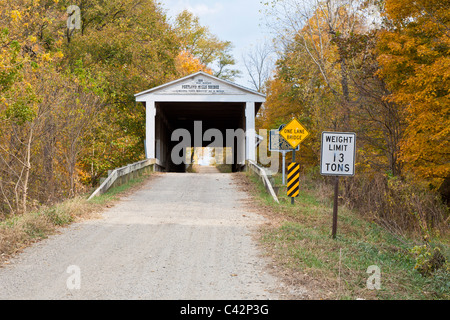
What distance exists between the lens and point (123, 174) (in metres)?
16.1

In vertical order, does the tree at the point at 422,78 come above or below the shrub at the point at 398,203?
above

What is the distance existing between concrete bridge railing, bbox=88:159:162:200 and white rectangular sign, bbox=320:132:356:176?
22.8ft

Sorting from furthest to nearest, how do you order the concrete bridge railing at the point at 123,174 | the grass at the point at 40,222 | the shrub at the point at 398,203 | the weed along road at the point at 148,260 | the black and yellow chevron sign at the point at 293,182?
the concrete bridge railing at the point at 123,174 < the shrub at the point at 398,203 < the black and yellow chevron sign at the point at 293,182 < the grass at the point at 40,222 < the weed along road at the point at 148,260

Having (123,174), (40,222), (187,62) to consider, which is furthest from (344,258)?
(187,62)

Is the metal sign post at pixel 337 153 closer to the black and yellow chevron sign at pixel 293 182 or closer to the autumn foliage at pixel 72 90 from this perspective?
the black and yellow chevron sign at pixel 293 182

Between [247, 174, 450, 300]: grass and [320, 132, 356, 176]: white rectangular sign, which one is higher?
[320, 132, 356, 176]: white rectangular sign

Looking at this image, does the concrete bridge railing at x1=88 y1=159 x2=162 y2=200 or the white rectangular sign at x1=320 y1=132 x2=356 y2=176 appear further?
the concrete bridge railing at x1=88 y1=159 x2=162 y2=200

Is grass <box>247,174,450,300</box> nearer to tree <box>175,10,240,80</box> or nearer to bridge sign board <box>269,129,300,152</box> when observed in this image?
bridge sign board <box>269,129,300,152</box>

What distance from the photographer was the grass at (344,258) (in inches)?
204

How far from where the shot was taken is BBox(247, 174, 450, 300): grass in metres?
5.18

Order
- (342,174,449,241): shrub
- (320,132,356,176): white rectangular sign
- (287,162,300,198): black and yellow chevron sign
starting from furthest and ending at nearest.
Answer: (342,174,449,241): shrub
(287,162,300,198): black and yellow chevron sign
(320,132,356,176): white rectangular sign

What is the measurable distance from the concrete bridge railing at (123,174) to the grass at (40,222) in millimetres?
1095

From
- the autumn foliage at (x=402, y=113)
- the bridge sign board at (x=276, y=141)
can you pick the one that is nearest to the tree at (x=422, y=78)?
the autumn foliage at (x=402, y=113)

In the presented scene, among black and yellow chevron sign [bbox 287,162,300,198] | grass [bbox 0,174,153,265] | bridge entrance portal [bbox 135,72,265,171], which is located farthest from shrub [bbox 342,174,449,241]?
bridge entrance portal [bbox 135,72,265,171]
